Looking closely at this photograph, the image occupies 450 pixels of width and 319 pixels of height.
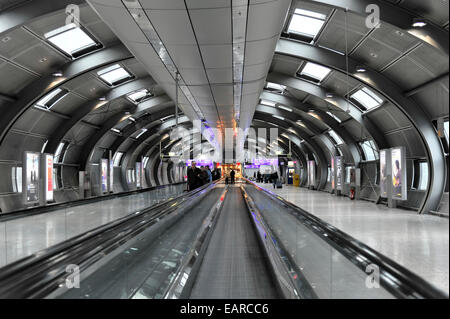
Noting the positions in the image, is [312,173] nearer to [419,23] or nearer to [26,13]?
[419,23]

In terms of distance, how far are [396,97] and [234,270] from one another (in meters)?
11.0

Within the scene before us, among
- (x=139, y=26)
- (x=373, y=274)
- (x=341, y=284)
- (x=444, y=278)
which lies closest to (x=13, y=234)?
(x=139, y=26)

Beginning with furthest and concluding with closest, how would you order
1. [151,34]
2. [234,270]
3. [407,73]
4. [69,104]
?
[69,104] → [407,73] → [151,34] → [234,270]

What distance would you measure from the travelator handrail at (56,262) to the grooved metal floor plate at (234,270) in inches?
89.6

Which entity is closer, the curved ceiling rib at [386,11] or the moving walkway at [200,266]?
the moving walkway at [200,266]

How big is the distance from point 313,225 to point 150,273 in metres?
2.42

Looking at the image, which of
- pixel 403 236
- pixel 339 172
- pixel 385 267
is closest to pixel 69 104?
pixel 339 172

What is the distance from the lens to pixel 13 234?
293 inches

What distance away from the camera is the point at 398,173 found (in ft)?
57.2

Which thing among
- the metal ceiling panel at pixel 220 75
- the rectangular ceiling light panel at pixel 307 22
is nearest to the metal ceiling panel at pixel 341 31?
the rectangular ceiling light panel at pixel 307 22

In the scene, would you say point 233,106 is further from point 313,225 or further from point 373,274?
point 373,274

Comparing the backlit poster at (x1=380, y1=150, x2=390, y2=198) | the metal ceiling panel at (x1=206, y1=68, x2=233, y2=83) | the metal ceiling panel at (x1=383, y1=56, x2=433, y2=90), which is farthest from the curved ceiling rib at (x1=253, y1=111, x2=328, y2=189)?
the metal ceiling panel at (x1=206, y1=68, x2=233, y2=83)

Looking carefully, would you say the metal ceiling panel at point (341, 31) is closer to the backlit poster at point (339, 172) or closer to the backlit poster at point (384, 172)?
the backlit poster at point (384, 172)

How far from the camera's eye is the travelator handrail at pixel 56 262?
2.73 metres
